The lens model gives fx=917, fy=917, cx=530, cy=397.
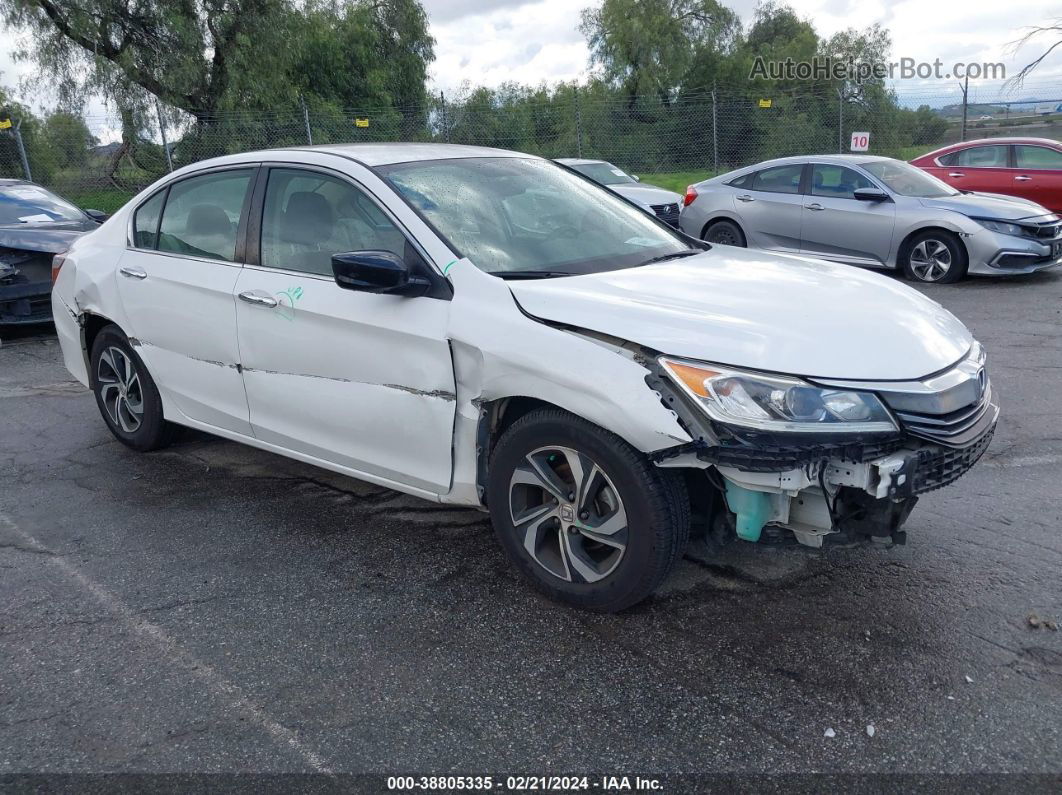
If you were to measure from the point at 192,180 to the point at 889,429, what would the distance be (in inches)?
146

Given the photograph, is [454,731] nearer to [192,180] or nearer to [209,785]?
[209,785]

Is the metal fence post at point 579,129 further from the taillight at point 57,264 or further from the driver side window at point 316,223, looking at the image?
the driver side window at point 316,223

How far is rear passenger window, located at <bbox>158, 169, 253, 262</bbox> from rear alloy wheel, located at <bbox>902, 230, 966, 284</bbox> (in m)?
8.24

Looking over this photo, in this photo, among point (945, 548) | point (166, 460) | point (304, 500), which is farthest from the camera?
point (166, 460)

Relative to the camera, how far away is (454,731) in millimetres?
2754

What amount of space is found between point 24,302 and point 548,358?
7.37 metres

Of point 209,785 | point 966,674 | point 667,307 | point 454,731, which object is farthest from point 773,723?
point 209,785

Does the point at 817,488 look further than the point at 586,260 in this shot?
No

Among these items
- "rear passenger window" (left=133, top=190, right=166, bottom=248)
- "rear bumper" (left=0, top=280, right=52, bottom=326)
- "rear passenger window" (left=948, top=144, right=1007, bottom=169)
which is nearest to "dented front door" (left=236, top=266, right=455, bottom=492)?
"rear passenger window" (left=133, top=190, right=166, bottom=248)

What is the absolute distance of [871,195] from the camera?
10.4 metres

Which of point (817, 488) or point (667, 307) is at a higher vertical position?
point (667, 307)

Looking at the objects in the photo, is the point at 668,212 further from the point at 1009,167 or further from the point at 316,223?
the point at 316,223

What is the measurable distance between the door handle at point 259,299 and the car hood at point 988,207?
8.47m

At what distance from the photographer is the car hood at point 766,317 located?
9.72 feet
